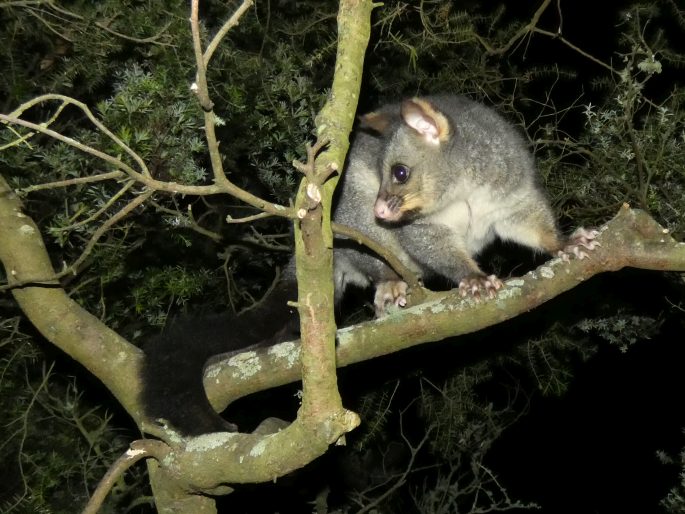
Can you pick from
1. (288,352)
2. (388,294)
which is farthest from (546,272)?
(388,294)

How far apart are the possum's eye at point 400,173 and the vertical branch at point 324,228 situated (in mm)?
1514

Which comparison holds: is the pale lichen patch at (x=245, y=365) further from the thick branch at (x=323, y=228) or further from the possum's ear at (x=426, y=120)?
the possum's ear at (x=426, y=120)

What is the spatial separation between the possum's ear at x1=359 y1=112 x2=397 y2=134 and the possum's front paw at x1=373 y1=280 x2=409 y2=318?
874mm

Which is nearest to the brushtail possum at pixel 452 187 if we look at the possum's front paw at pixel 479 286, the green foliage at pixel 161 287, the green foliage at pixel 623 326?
the possum's front paw at pixel 479 286

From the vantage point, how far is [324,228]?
2.04 m

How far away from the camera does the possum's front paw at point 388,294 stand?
13.3 feet

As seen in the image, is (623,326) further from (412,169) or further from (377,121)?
(377,121)

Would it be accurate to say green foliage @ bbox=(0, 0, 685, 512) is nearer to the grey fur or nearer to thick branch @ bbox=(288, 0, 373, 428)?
the grey fur

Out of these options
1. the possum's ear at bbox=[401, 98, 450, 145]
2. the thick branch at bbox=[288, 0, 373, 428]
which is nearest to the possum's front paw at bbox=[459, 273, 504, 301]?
the possum's ear at bbox=[401, 98, 450, 145]

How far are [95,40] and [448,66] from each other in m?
2.25

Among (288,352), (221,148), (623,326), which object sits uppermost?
(221,148)

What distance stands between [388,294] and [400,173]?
0.69 metres

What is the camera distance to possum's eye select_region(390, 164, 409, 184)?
156 inches

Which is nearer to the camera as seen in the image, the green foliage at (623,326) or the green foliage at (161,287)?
the green foliage at (161,287)
